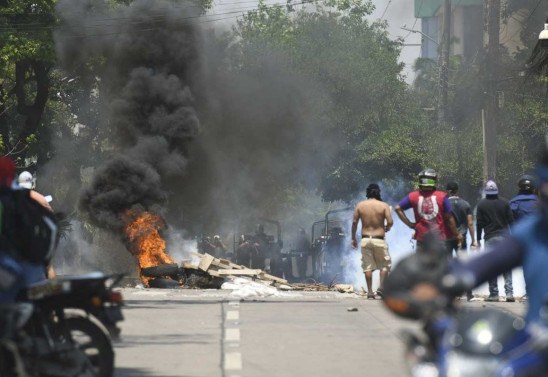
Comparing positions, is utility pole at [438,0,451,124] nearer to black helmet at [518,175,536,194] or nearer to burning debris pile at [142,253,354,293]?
burning debris pile at [142,253,354,293]

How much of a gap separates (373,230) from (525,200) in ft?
7.80

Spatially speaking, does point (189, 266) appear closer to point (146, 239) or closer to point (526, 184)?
point (146, 239)

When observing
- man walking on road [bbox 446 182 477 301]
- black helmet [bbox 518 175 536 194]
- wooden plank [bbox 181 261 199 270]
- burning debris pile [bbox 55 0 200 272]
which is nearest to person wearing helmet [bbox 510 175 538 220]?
black helmet [bbox 518 175 536 194]

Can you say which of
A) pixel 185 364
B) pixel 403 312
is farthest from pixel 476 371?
pixel 185 364

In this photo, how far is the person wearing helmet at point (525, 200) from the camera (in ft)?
57.8

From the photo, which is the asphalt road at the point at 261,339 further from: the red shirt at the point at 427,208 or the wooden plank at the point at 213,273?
the wooden plank at the point at 213,273

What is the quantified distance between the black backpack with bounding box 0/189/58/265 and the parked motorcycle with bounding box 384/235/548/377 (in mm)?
4149

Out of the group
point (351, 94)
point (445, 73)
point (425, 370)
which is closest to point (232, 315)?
point (425, 370)

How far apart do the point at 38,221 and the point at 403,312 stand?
430 centimetres

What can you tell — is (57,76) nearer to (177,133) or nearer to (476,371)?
(177,133)

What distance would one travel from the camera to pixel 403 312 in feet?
13.8

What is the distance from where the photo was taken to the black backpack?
8.05m

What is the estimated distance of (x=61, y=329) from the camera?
26.3 feet

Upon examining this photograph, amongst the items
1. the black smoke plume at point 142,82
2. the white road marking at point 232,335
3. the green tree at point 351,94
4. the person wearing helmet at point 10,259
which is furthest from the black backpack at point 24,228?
the green tree at point 351,94
